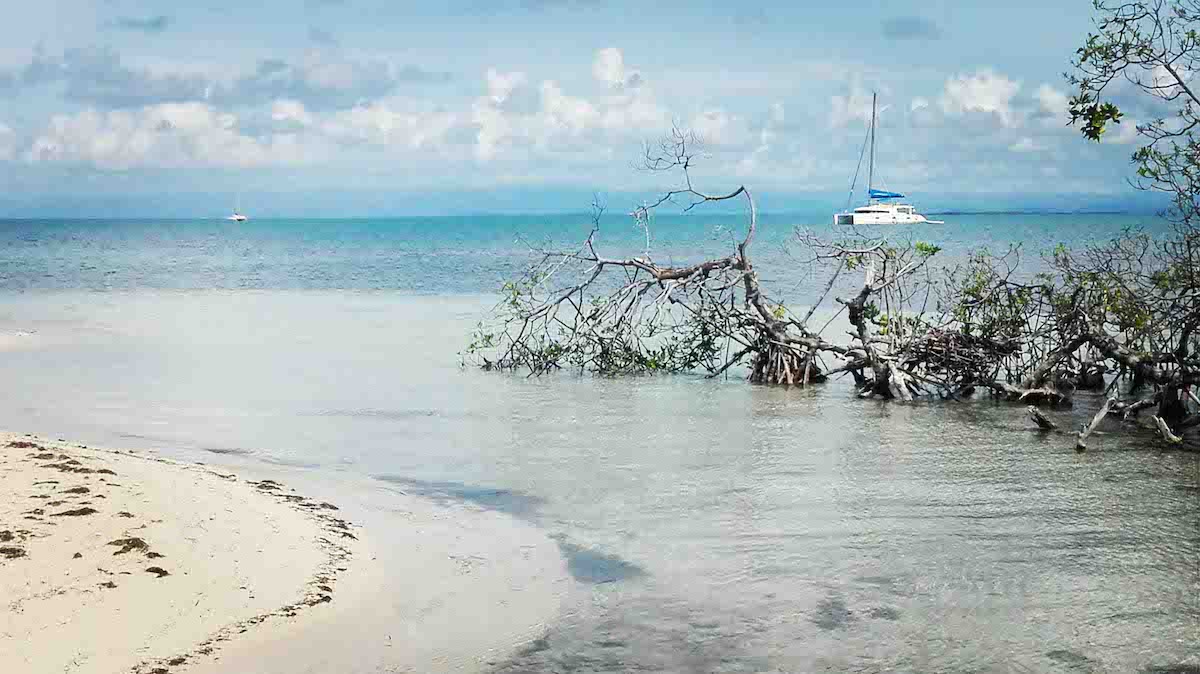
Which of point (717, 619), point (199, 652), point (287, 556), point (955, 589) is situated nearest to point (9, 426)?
point (287, 556)

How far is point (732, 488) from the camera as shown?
34.4ft

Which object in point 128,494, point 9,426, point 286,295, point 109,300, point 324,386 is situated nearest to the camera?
point 128,494

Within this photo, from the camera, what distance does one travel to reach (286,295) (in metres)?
37.7

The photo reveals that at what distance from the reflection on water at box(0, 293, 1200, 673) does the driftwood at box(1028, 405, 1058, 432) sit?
0.25 m

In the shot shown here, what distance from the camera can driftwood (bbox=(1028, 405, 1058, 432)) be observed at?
12984mm

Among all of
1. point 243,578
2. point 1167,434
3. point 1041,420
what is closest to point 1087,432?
point 1167,434

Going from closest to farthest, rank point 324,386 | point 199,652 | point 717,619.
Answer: point 199,652 < point 717,619 < point 324,386

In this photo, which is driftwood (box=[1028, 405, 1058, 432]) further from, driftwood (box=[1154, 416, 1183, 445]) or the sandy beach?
the sandy beach

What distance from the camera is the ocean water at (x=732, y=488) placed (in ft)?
22.7

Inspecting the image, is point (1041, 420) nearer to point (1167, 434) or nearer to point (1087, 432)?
point (1087, 432)

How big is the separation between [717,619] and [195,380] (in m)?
11.9

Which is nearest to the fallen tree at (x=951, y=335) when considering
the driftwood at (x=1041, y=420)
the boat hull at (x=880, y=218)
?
the driftwood at (x=1041, y=420)

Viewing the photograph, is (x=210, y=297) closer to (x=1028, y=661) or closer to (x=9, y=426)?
(x=9, y=426)

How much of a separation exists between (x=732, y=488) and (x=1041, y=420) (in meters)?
4.51
